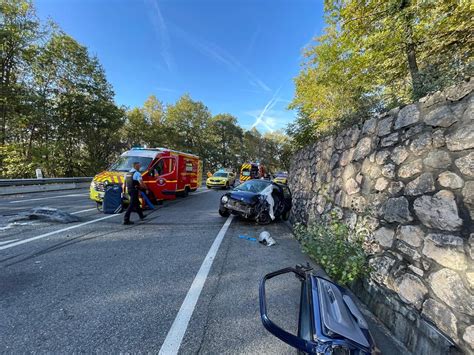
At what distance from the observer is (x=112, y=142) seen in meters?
27.0

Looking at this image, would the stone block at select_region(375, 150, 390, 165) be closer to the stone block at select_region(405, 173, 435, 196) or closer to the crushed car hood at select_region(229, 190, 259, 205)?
the stone block at select_region(405, 173, 435, 196)

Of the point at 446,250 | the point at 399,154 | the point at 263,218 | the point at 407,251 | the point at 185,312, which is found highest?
the point at 399,154

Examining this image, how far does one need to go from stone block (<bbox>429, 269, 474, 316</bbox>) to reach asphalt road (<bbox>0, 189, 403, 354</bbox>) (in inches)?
27.8

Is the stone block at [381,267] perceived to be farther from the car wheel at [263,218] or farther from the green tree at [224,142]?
the green tree at [224,142]

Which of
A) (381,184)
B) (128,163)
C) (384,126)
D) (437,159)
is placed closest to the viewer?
(437,159)

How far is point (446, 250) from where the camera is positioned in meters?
2.16

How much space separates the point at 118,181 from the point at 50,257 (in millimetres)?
4588

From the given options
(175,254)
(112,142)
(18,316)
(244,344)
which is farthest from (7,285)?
(112,142)

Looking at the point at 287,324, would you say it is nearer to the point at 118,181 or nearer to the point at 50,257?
the point at 50,257

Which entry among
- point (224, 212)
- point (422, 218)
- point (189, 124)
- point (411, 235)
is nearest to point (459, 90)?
point (422, 218)

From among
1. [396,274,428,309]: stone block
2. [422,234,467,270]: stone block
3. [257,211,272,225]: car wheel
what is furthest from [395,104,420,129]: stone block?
[257,211,272,225]: car wheel

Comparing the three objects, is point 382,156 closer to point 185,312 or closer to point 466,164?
point 466,164

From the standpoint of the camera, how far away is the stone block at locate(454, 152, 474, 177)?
6.66 ft

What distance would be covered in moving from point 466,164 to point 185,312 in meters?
3.26
